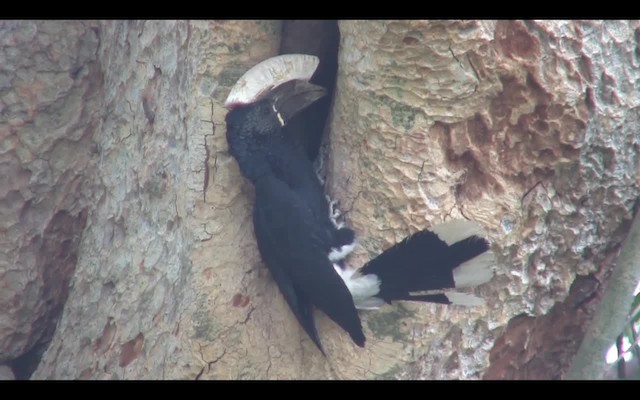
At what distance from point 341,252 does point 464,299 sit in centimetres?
38

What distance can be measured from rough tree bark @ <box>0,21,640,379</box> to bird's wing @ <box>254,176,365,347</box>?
0.07m

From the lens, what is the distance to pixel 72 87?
2627 millimetres

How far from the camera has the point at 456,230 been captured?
7.13ft

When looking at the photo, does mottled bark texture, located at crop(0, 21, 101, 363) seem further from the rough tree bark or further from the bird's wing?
the bird's wing

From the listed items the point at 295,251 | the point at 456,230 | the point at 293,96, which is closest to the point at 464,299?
the point at 456,230

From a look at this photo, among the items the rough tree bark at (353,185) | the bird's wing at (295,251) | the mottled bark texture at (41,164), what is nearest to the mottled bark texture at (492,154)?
the rough tree bark at (353,185)

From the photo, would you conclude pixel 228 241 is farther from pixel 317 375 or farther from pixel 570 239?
pixel 570 239

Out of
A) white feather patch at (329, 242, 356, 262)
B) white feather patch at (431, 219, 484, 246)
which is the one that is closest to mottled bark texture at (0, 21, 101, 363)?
white feather patch at (329, 242, 356, 262)

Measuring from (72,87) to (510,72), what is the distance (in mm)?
1419

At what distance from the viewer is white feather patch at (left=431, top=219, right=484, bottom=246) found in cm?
217

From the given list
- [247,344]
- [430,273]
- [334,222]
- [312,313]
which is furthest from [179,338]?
[430,273]

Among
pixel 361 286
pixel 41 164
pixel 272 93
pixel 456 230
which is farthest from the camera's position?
pixel 41 164

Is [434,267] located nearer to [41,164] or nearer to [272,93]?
[272,93]

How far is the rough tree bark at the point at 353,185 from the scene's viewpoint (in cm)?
213
